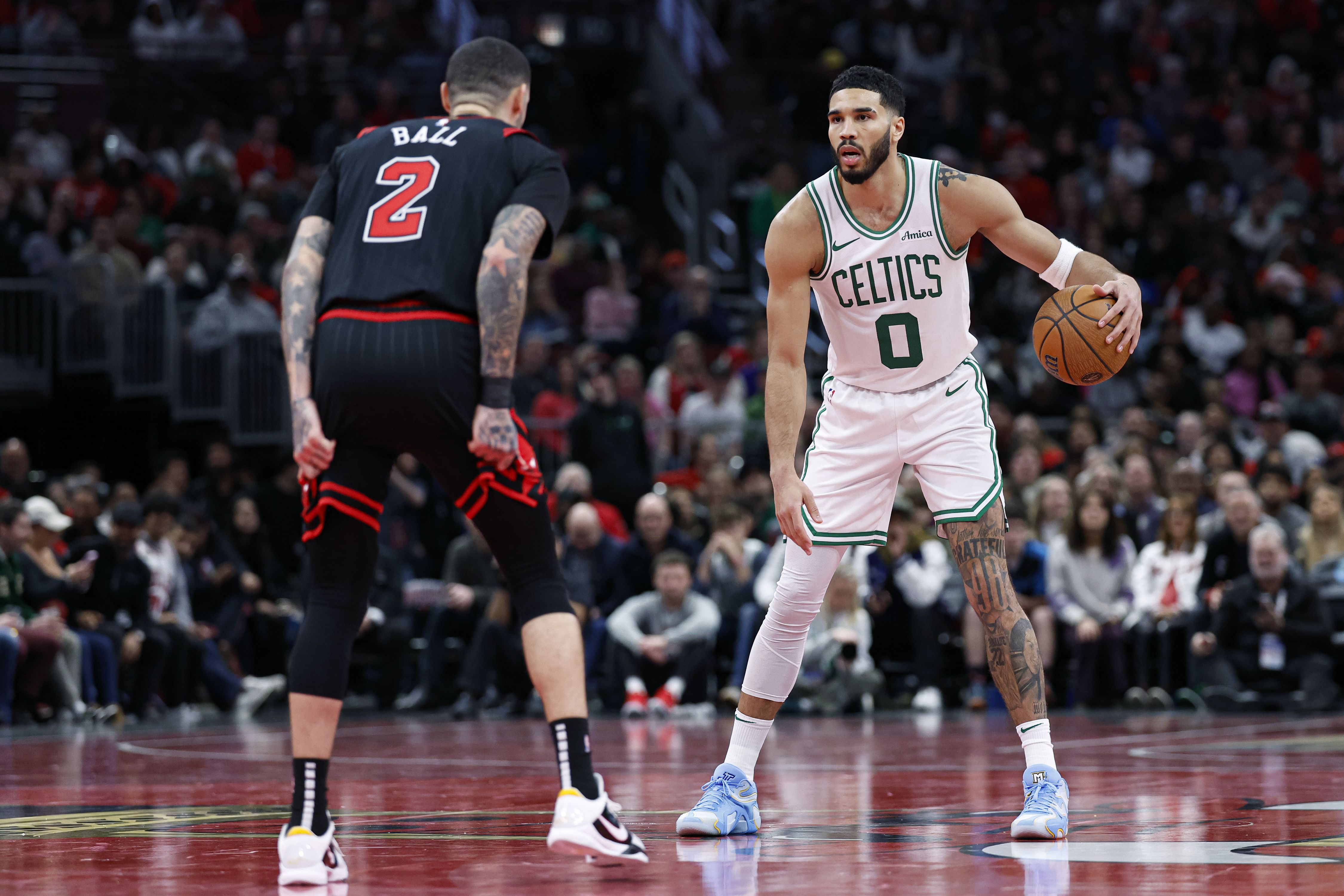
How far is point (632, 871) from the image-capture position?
14.3 feet

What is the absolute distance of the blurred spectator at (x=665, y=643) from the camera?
12.7 metres

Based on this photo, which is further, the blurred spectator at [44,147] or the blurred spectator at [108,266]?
the blurred spectator at [44,147]

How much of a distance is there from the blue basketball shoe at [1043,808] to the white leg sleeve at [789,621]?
84 cm

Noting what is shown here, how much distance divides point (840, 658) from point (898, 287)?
25.6ft

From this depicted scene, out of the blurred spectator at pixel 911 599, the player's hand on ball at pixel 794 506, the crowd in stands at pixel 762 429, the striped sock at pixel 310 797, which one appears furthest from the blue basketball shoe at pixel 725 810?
the blurred spectator at pixel 911 599

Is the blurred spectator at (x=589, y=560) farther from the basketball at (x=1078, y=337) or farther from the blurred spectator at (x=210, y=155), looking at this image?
the basketball at (x=1078, y=337)

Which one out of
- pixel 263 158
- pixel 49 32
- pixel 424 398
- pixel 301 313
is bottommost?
pixel 424 398

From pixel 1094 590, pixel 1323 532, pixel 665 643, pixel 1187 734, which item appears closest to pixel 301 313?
pixel 1187 734

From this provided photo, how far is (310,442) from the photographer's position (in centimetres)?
430

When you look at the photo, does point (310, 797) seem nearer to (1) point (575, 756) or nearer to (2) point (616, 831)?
(1) point (575, 756)

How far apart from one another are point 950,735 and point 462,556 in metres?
5.28

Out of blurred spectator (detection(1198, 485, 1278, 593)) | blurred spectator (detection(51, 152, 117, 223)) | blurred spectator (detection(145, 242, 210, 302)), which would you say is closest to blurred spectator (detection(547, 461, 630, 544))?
blurred spectator (detection(145, 242, 210, 302))

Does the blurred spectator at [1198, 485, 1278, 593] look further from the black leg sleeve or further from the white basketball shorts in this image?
the black leg sleeve

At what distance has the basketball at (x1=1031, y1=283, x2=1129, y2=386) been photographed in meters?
5.23
